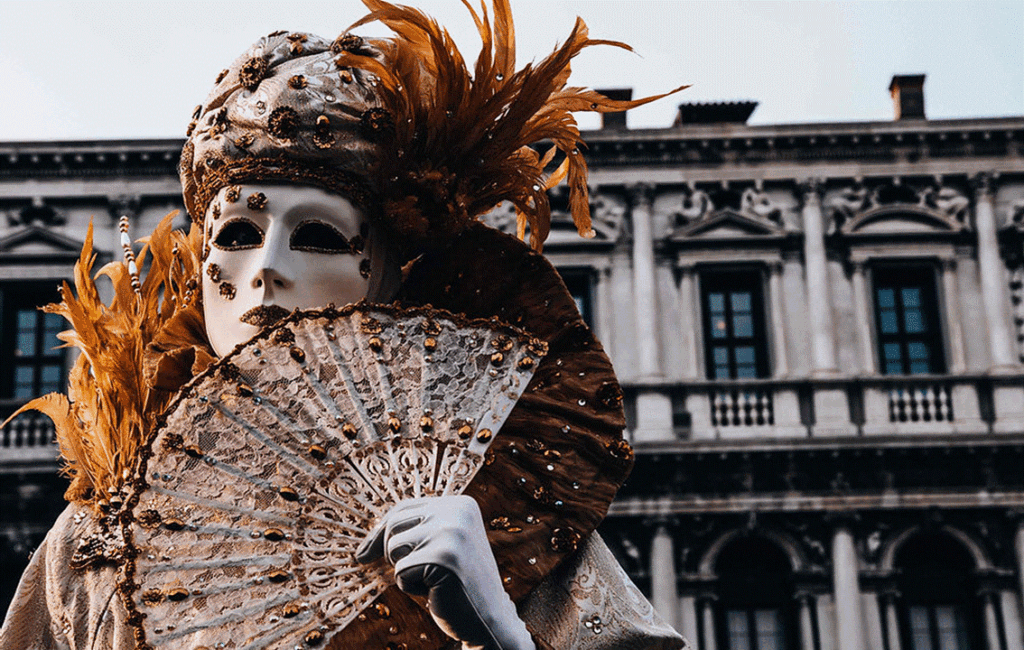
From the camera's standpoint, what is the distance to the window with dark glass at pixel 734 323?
17969mm

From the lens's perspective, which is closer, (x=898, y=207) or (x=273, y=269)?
(x=273, y=269)

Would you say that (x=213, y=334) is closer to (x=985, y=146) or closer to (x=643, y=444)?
(x=643, y=444)

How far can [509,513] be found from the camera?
8.55ft

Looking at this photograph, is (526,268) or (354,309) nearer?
(354,309)

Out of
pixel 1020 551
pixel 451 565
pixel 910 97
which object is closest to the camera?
pixel 451 565

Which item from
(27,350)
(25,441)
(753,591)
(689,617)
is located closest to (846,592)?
(753,591)

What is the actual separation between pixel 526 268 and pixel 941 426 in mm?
15271

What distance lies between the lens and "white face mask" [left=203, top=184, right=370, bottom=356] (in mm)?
2715

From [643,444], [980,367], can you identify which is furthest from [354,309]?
[980,367]

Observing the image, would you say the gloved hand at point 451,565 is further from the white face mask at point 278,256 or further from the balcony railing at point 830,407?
the balcony railing at point 830,407

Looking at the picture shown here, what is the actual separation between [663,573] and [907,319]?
3.82m

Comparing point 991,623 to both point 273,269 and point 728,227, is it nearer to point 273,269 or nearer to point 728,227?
point 728,227

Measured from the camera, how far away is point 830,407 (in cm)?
1755

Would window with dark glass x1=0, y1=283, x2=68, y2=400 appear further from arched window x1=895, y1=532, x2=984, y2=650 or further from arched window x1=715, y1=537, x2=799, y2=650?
arched window x1=895, y1=532, x2=984, y2=650
